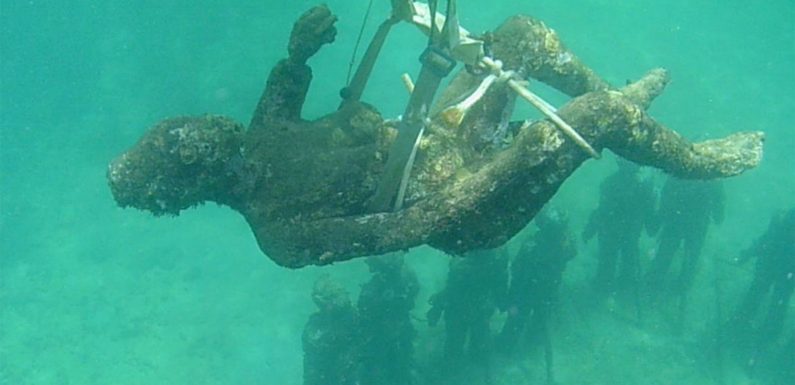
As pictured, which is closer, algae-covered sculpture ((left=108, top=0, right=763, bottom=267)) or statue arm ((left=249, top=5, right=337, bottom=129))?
algae-covered sculpture ((left=108, top=0, right=763, bottom=267))

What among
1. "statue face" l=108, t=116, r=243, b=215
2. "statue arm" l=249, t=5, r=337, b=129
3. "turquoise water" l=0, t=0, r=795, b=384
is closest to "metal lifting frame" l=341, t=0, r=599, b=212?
"statue arm" l=249, t=5, r=337, b=129

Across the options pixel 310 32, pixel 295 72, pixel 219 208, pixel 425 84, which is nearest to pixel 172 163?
pixel 295 72

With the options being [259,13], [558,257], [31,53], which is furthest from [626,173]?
[31,53]

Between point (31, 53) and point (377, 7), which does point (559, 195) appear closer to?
point (377, 7)

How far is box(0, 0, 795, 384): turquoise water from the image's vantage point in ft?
51.7

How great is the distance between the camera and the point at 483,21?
76.0 feet

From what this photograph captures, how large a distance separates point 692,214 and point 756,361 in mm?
3563

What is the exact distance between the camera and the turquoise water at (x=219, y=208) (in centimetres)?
1576

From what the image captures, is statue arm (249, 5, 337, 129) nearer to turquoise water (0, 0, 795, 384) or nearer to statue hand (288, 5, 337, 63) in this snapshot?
statue hand (288, 5, 337, 63)

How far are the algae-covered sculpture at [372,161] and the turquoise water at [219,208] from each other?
871cm

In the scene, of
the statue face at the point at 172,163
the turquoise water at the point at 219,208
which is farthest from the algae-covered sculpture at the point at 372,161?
the turquoise water at the point at 219,208

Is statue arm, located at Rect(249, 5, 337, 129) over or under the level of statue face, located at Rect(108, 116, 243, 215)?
over

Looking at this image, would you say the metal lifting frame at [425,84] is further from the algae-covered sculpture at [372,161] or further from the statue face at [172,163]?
the statue face at [172,163]

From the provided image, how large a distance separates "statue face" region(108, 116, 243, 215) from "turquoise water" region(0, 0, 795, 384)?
9368mm
